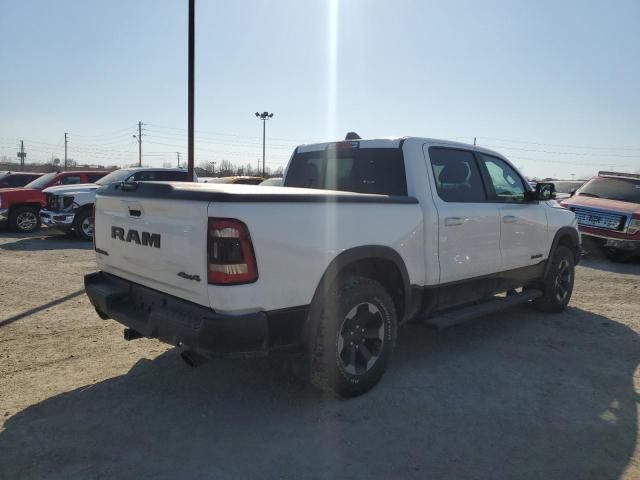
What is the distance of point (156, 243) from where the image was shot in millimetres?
3148

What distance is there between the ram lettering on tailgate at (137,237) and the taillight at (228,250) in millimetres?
588

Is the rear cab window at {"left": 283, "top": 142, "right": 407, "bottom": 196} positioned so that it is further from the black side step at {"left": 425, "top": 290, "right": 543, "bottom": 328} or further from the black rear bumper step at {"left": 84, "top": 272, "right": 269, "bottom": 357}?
the black rear bumper step at {"left": 84, "top": 272, "right": 269, "bottom": 357}

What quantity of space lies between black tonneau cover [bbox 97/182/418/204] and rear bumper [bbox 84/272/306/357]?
653 millimetres

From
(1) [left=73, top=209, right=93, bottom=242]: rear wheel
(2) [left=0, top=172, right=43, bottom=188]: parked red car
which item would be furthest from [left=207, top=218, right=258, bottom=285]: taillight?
(2) [left=0, top=172, right=43, bottom=188]: parked red car

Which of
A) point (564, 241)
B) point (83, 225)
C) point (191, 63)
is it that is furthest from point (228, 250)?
point (83, 225)

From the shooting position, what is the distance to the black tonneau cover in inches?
108

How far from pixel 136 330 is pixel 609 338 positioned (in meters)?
4.63

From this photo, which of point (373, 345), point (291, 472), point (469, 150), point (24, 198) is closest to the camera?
point (291, 472)

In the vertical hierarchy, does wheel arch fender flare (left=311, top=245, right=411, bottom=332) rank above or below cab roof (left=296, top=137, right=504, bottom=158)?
below

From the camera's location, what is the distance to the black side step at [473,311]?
13.2ft

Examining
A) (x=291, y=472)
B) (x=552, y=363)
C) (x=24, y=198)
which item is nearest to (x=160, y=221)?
(x=291, y=472)

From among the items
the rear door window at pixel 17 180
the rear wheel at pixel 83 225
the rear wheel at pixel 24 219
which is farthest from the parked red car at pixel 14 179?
the rear wheel at pixel 83 225

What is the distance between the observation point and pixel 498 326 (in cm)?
543

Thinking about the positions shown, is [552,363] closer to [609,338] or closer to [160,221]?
[609,338]
